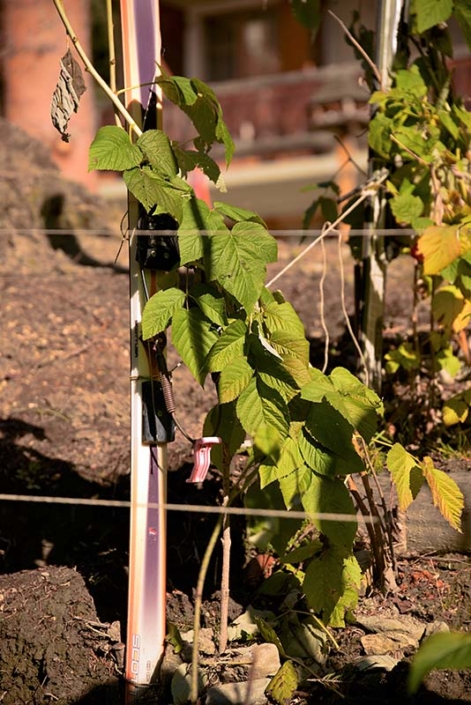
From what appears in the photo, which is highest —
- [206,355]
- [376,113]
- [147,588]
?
[376,113]

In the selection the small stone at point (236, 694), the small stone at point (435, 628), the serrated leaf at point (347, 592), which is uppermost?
the serrated leaf at point (347, 592)

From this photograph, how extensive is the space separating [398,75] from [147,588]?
83.8 inches

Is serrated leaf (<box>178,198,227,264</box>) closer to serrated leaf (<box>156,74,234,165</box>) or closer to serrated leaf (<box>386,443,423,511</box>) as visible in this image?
serrated leaf (<box>156,74,234,165</box>)

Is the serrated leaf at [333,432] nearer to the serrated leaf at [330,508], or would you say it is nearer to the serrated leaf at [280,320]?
the serrated leaf at [330,508]

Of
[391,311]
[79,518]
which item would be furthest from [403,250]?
[79,518]

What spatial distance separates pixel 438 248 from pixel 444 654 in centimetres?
164

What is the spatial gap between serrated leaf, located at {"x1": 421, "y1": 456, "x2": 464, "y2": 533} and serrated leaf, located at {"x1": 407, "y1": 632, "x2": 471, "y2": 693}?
788 millimetres

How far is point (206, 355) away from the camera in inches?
102

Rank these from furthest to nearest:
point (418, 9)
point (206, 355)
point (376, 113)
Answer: point (376, 113) → point (418, 9) → point (206, 355)

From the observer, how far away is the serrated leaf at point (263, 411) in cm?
249

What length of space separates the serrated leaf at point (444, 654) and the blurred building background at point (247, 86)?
9.23 metres

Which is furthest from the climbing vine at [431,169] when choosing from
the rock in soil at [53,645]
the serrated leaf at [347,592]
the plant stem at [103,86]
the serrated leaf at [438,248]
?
the rock in soil at [53,645]

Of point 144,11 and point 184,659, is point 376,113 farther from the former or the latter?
point 184,659

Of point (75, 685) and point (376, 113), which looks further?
point (376, 113)
